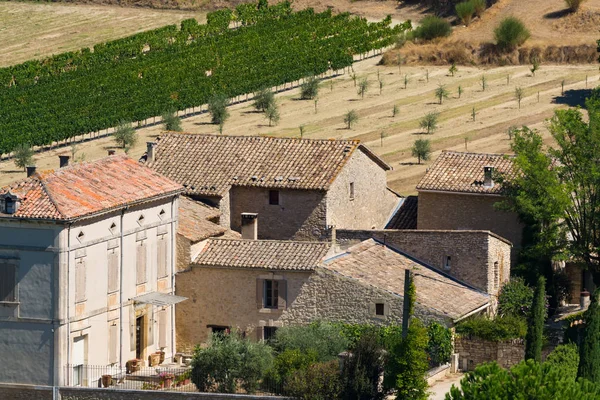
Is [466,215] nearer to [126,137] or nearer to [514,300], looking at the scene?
[514,300]

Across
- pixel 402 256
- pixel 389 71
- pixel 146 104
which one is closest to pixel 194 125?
pixel 146 104

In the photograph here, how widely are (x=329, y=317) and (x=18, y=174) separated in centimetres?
3656

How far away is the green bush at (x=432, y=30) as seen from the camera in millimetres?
114250

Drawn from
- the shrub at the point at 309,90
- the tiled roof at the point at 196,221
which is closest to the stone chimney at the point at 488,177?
the tiled roof at the point at 196,221

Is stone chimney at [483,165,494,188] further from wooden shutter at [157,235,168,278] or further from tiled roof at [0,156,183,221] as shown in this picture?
wooden shutter at [157,235,168,278]

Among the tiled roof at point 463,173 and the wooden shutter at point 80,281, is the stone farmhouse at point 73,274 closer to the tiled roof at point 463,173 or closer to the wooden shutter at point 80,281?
the wooden shutter at point 80,281

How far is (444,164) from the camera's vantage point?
63500 mm

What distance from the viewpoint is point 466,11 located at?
119 metres

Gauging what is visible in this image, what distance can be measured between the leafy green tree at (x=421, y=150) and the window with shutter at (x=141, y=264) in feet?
Result: 99.2

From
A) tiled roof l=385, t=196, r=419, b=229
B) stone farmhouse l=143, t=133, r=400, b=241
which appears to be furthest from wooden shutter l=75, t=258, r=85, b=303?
tiled roof l=385, t=196, r=419, b=229

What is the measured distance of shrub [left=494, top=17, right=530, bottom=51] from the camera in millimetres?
108062

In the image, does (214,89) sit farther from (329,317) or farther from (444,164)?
(329,317)

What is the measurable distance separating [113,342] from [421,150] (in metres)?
32.5

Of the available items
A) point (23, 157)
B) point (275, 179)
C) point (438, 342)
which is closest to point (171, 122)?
point (23, 157)
